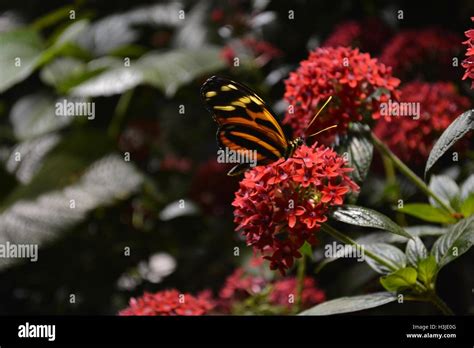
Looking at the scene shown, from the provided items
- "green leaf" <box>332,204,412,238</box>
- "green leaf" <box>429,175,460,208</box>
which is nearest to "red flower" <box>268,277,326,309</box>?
"green leaf" <box>429,175,460,208</box>

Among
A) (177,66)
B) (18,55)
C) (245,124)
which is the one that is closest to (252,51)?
(177,66)

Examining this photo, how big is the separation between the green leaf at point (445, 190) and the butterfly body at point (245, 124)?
0.22m

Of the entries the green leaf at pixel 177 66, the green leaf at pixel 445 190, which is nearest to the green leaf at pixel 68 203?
the green leaf at pixel 177 66

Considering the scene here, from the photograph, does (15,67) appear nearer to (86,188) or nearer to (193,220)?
(86,188)

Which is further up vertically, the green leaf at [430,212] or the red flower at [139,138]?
the red flower at [139,138]

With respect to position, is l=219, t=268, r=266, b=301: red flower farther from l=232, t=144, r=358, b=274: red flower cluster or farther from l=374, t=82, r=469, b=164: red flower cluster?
l=232, t=144, r=358, b=274: red flower cluster

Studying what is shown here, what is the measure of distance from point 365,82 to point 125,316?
44 cm

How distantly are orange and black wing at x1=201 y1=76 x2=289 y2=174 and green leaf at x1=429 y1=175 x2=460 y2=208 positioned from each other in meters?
0.23

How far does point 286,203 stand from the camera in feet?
2.39

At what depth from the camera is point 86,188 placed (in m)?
1.66

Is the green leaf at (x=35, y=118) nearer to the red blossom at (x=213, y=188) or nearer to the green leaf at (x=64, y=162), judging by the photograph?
the green leaf at (x=64, y=162)

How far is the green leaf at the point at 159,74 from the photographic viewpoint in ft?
5.24
